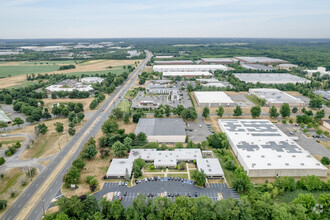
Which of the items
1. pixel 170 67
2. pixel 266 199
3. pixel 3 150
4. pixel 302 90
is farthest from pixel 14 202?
pixel 170 67

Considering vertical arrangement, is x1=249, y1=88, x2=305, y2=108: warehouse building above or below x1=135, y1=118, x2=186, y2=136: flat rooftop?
above

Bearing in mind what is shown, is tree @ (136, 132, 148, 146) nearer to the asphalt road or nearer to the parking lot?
the parking lot

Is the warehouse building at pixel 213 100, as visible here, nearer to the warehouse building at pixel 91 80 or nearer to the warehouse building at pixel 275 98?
the warehouse building at pixel 275 98

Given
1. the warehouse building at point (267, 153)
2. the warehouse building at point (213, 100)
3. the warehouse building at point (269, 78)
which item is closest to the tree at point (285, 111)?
the warehouse building at point (267, 153)

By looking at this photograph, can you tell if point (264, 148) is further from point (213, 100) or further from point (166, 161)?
point (213, 100)

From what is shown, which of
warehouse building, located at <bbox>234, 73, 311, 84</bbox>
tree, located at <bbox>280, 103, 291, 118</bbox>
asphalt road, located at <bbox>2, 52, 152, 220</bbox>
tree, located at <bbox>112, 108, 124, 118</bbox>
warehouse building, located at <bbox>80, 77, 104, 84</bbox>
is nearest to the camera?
asphalt road, located at <bbox>2, 52, 152, 220</bbox>

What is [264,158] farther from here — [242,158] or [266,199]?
[266,199]

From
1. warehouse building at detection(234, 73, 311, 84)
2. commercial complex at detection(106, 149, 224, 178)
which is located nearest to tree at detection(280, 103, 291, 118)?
commercial complex at detection(106, 149, 224, 178)
